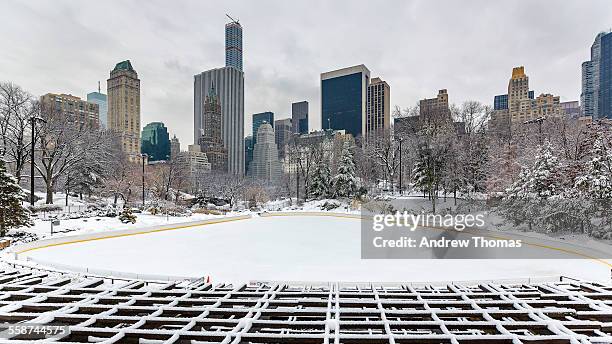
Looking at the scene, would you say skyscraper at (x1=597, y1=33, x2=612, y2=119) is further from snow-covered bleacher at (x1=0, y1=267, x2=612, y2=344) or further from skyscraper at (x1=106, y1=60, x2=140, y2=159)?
skyscraper at (x1=106, y1=60, x2=140, y2=159)

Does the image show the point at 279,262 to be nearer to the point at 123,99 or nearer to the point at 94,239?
the point at 94,239

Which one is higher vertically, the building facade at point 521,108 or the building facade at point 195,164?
the building facade at point 521,108

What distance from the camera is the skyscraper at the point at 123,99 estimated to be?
146 metres

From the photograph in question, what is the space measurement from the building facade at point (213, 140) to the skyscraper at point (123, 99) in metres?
30.2

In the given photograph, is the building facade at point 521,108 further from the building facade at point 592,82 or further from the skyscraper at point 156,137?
the skyscraper at point 156,137

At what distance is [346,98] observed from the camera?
165 metres

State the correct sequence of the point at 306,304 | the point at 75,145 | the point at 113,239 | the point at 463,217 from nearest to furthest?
the point at 306,304 → the point at 113,239 → the point at 463,217 → the point at 75,145

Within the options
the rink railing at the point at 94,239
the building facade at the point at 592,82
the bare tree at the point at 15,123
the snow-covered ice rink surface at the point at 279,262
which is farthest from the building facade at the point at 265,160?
the snow-covered ice rink surface at the point at 279,262

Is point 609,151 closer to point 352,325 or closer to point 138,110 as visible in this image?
point 352,325

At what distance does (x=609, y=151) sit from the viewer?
1577 cm

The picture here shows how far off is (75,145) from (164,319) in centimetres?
2873

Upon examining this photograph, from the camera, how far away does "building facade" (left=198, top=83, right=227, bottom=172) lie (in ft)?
396

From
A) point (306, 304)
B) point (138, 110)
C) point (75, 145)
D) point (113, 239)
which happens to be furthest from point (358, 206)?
point (138, 110)

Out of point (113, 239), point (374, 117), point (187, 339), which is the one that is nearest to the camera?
point (187, 339)
